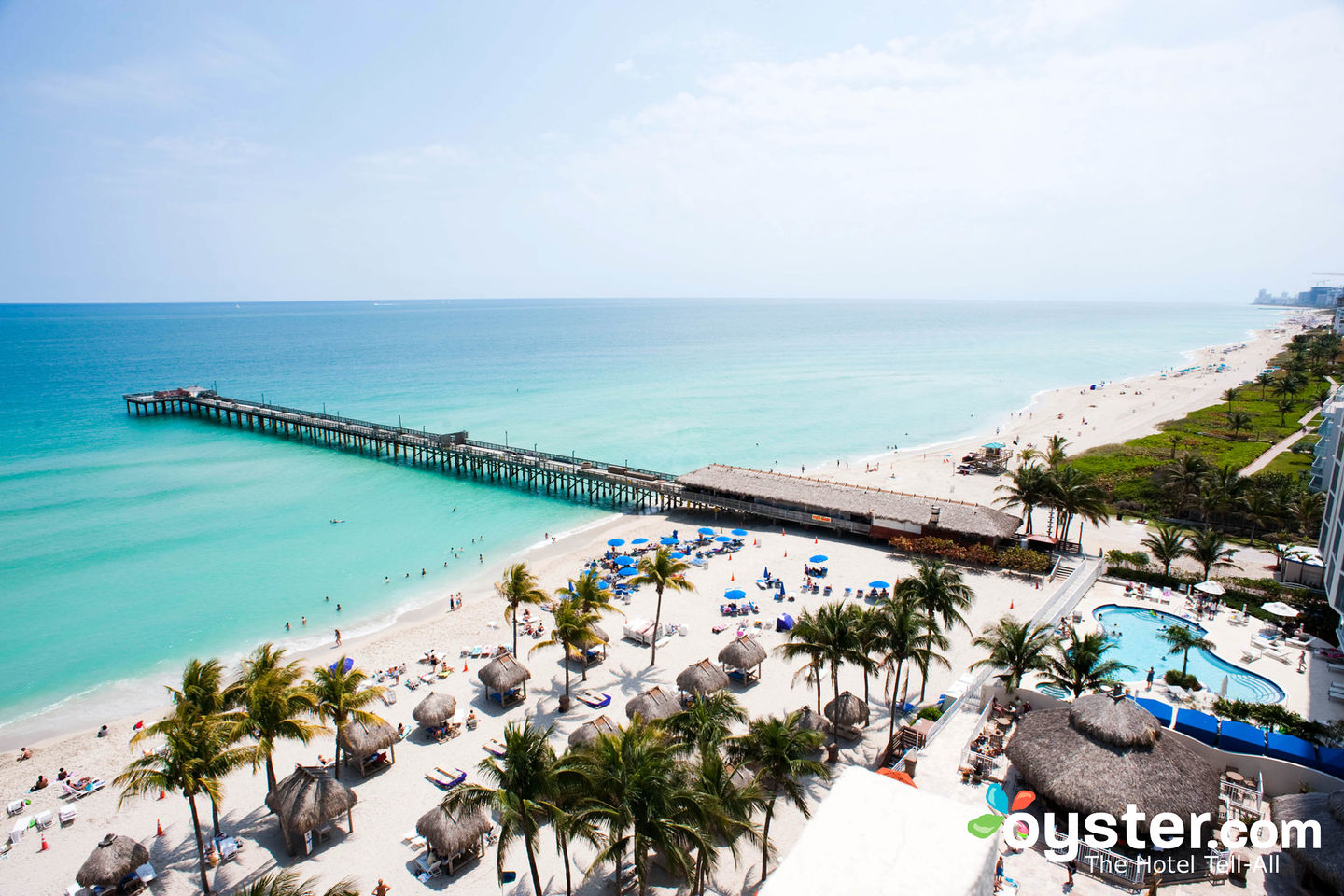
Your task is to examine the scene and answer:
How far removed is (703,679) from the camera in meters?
25.0

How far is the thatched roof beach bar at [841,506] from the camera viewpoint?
40.4 m

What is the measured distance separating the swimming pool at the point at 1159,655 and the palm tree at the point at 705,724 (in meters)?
17.6

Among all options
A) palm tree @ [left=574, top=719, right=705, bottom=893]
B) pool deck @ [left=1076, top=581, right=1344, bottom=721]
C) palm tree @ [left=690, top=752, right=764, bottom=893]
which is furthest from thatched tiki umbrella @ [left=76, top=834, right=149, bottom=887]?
pool deck @ [left=1076, top=581, right=1344, bottom=721]

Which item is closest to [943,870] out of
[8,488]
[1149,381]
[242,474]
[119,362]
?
[242,474]

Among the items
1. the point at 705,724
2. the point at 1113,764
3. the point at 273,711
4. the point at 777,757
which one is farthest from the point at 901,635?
the point at 273,711

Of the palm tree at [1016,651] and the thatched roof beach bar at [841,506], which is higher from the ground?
the palm tree at [1016,651]

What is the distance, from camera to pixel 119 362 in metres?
147

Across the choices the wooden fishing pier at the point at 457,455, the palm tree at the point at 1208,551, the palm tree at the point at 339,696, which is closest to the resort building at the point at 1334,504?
the palm tree at the point at 1208,551

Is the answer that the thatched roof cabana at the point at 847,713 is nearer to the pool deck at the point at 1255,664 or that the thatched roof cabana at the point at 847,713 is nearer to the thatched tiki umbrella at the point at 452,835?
the pool deck at the point at 1255,664

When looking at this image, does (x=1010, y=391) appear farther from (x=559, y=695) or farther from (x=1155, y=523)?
(x=559, y=695)

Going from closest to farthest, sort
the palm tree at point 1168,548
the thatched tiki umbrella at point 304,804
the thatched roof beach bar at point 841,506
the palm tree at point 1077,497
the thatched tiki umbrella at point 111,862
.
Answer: the thatched tiki umbrella at point 111,862
the thatched tiki umbrella at point 304,804
the palm tree at point 1168,548
the palm tree at point 1077,497
the thatched roof beach bar at point 841,506

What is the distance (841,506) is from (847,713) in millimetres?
23469

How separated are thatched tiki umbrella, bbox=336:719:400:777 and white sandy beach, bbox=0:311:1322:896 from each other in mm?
538

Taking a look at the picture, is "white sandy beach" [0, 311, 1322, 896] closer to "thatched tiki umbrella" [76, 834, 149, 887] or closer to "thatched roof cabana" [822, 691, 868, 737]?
"thatched roof cabana" [822, 691, 868, 737]
